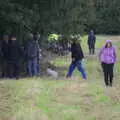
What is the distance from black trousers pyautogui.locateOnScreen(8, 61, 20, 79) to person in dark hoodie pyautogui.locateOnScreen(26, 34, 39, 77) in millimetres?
756

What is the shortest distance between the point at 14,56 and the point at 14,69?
1.99 ft

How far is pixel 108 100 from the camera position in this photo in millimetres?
11180

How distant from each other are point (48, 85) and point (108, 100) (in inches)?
82.1

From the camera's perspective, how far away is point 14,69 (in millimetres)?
17422

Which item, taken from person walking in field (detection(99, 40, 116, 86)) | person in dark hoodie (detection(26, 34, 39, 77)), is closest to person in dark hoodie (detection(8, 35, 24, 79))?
person in dark hoodie (detection(26, 34, 39, 77))

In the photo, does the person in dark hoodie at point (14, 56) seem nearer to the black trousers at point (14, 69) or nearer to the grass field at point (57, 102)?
the black trousers at point (14, 69)

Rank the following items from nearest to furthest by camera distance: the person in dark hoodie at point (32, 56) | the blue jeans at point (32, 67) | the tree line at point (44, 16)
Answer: the tree line at point (44, 16), the person in dark hoodie at point (32, 56), the blue jeans at point (32, 67)

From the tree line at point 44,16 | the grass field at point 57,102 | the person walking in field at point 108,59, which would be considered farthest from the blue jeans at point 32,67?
the grass field at point 57,102

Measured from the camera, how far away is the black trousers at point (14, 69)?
17.2 meters

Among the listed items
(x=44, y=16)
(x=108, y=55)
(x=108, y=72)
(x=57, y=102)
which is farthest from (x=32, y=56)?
(x=57, y=102)

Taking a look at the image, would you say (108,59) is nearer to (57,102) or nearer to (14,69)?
(14,69)

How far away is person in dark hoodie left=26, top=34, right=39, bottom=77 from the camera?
17.9 meters

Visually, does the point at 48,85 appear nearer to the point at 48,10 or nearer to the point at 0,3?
the point at 0,3

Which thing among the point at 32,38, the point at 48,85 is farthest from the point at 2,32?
the point at 48,85
